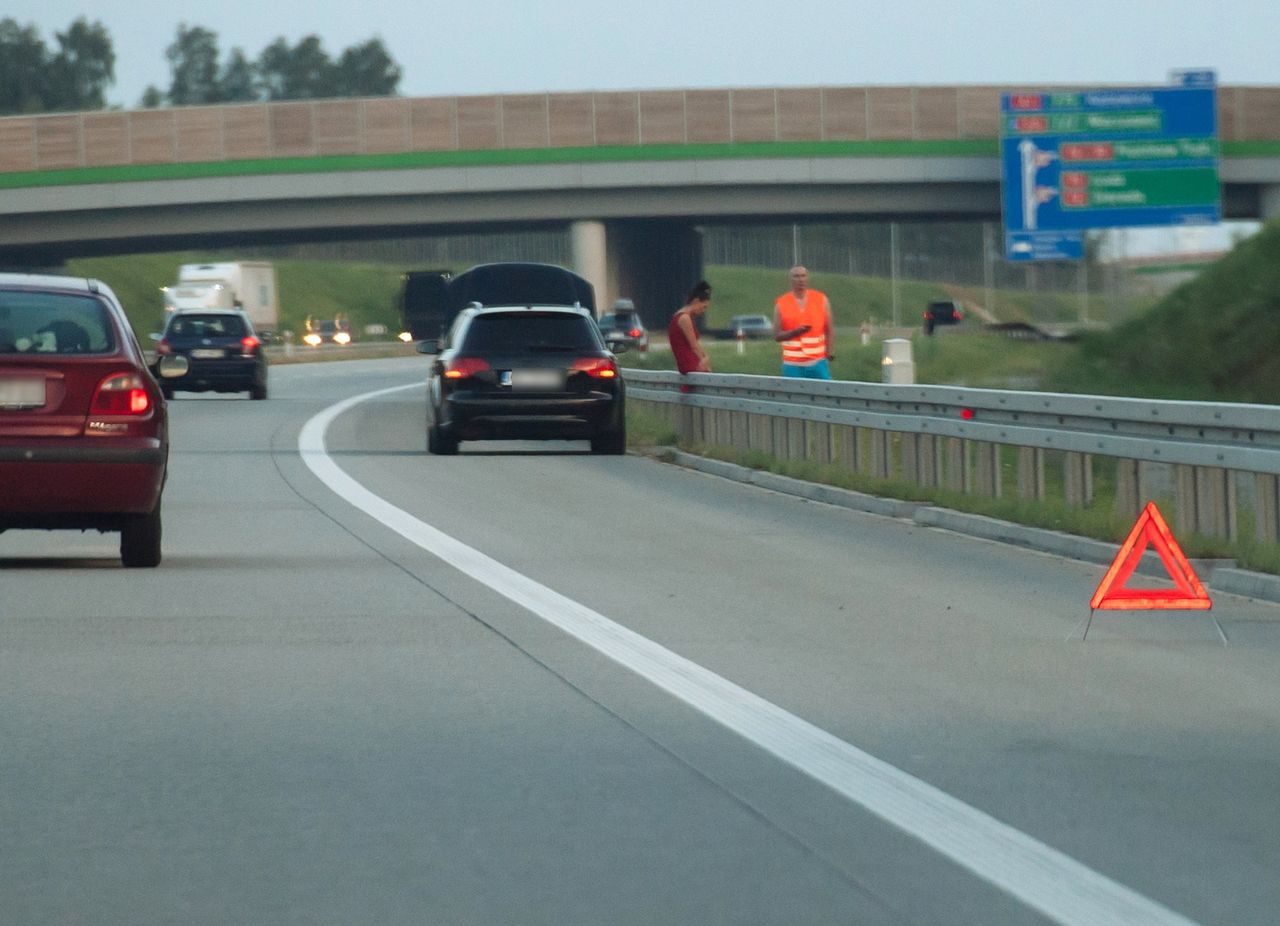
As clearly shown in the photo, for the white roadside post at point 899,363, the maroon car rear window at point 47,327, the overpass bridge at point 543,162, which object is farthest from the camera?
the overpass bridge at point 543,162

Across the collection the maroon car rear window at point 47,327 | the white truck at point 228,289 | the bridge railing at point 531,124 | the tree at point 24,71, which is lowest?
the maroon car rear window at point 47,327

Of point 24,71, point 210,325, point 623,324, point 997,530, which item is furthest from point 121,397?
point 24,71

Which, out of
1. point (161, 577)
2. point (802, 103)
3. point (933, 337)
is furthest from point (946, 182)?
point (161, 577)

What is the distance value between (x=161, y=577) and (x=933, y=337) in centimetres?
3421

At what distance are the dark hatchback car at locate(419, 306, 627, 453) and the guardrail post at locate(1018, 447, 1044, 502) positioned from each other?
7.93m

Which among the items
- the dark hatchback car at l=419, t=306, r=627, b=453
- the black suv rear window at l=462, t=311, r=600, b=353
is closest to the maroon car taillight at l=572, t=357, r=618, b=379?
the dark hatchback car at l=419, t=306, r=627, b=453

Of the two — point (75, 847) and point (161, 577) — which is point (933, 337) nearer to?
point (161, 577)

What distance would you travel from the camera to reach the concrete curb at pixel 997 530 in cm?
1103

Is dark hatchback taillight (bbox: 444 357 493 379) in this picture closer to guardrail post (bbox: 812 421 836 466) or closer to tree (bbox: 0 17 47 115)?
guardrail post (bbox: 812 421 836 466)

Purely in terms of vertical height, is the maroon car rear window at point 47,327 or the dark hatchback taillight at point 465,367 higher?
the maroon car rear window at point 47,327

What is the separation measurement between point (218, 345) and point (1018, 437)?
2527 cm

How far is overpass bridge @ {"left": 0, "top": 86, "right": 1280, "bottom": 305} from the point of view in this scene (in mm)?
62406

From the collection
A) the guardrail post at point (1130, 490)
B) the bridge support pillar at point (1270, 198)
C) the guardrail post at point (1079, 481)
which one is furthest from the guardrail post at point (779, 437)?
the bridge support pillar at point (1270, 198)

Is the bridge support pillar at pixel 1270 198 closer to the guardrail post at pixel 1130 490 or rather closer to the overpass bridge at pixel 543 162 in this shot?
the overpass bridge at pixel 543 162
